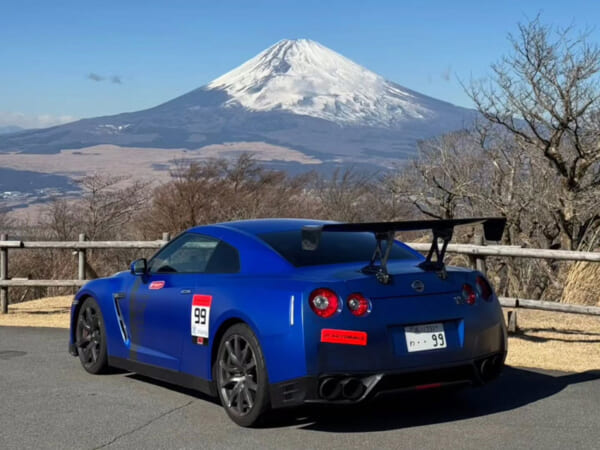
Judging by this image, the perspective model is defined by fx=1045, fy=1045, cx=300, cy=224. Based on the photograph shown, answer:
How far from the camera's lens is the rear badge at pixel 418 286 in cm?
700

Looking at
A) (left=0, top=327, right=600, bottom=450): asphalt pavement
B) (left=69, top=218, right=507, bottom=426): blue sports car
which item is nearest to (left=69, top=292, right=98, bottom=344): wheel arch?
(left=0, top=327, right=600, bottom=450): asphalt pavement

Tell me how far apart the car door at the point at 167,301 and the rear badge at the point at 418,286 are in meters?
1.74

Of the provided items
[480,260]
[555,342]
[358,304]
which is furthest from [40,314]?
[358,304]

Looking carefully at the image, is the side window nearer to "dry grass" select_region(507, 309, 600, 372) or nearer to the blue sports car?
the blue sports car

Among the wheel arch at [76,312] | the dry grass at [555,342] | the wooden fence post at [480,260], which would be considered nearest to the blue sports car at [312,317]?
the wheel arch at [76,312]

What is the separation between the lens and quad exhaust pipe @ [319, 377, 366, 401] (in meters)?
6.68

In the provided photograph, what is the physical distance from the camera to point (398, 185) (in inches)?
1109

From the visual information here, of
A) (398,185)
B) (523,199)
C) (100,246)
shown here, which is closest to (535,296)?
(523,199)

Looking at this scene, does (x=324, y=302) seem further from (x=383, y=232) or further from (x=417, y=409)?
(x=417, y=409)

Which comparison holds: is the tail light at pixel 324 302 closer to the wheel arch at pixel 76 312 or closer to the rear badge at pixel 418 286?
the rear badge at pixel 418 286

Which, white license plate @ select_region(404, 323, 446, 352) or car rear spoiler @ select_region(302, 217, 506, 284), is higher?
car rear spoiler @ select_region(302, 217, 506, 284)

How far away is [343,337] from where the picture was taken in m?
6.67

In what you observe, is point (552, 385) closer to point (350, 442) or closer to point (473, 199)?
point (350, 442)

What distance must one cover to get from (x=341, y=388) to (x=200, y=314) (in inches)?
Result: 54.6
